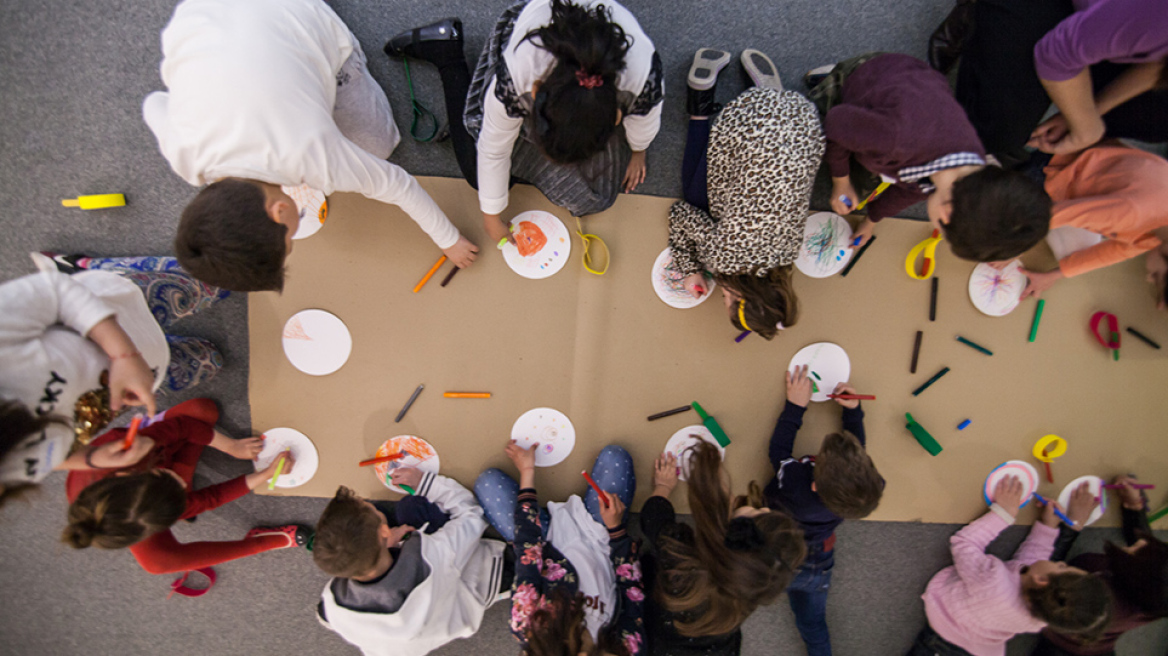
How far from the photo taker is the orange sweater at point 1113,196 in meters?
1.12

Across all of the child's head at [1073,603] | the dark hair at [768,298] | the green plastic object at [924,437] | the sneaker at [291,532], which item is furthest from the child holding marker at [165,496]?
the child's head at [1073,603]

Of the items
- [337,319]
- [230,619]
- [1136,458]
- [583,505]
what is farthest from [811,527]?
[230,619]

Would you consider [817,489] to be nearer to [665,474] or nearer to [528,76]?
[665,474]

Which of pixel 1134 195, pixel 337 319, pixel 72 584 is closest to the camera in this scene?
pixel 1134 195

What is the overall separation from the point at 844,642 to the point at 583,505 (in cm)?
101

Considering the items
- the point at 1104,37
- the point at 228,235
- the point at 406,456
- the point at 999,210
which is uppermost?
the point at 1104,37

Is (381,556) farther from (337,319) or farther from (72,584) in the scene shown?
(72,584)

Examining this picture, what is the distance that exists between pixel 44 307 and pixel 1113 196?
2274 millimetres

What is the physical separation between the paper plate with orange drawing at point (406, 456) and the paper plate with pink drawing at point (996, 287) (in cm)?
164

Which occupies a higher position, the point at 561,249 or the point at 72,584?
the point at 561,249

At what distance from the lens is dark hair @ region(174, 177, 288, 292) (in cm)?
83

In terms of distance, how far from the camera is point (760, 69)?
1.37 m

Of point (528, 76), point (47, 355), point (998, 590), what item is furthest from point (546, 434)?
point (998, 590)

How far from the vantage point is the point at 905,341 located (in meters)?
1.40
